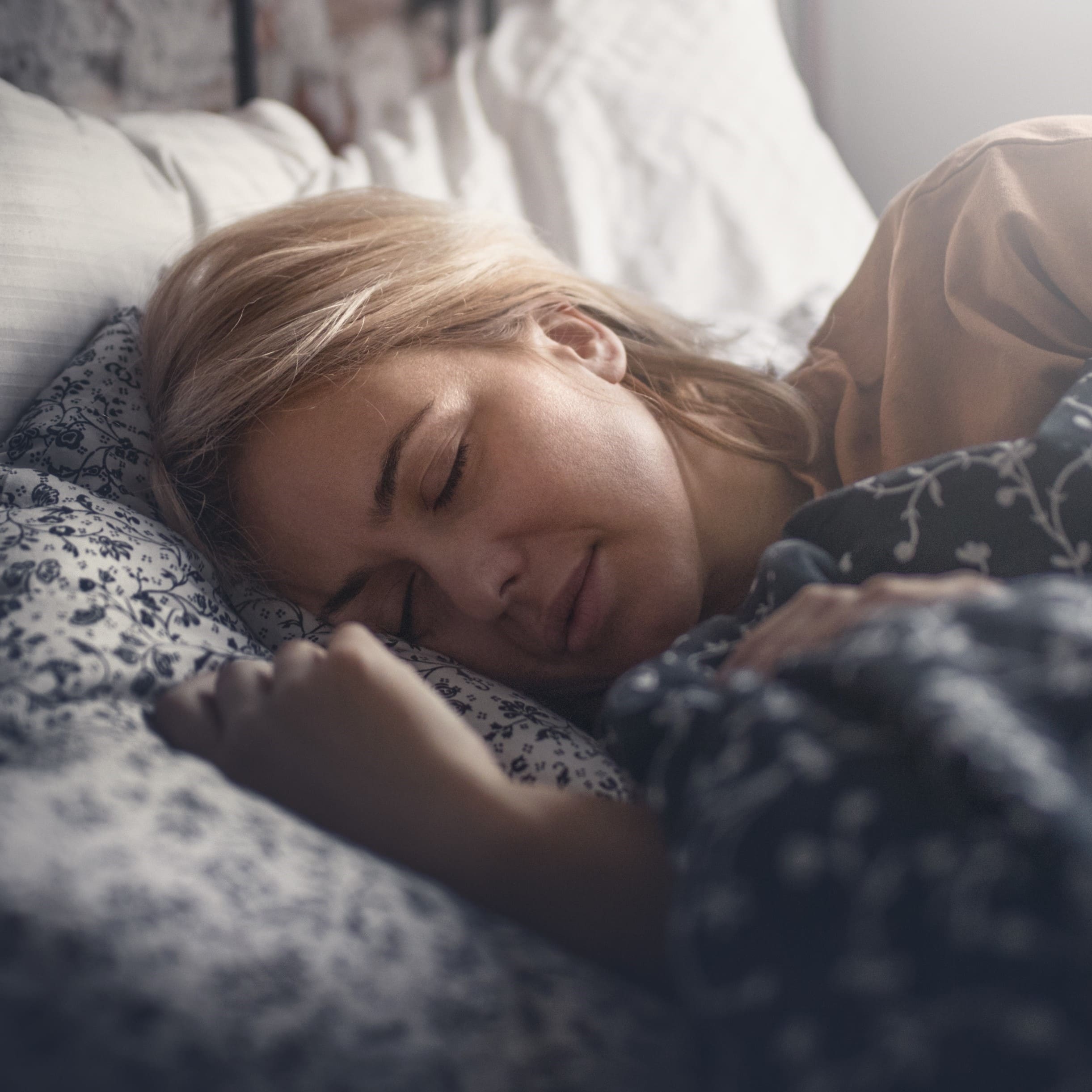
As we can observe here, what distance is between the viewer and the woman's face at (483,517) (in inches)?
Answer: 29.6

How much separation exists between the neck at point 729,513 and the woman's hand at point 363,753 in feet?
1.40

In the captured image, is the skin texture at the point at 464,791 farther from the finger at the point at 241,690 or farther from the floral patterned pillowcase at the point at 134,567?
the floral patterned pillowcase at the point at 134,567

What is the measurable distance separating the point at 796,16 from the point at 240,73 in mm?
1371

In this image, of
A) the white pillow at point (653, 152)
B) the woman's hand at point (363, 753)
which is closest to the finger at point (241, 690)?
the woman's hand at point (363, 753)

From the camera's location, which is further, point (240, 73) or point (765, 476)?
point (240, 73)

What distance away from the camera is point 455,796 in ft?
1.49

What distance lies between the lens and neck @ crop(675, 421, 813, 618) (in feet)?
2.87

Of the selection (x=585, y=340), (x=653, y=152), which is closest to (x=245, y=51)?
(x=653, y=152)

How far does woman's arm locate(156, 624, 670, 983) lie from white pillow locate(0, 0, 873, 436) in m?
0.63

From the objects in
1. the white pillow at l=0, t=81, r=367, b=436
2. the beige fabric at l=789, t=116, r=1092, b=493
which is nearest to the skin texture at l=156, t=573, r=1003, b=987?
the beige fabric at l=789, t=116, r=1092, b=493

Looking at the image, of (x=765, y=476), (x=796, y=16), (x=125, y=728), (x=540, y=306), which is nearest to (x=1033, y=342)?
(x=765, y=476)

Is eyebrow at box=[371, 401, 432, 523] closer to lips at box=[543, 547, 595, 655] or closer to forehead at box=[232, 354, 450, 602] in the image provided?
forehead at box=[232, 354, 450, 602]

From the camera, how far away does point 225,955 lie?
1.13 feet

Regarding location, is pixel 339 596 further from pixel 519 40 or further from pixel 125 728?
pixel 519 40
